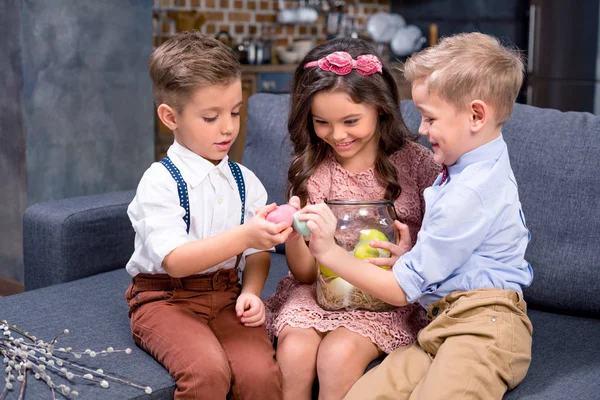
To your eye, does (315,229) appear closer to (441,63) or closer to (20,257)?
(441,63)

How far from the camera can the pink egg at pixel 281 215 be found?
1658 mm

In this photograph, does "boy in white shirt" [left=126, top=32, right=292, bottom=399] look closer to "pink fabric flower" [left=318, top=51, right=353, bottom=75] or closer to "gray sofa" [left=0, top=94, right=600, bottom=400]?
"gray sofa" [left=0, top=94, right=600, bottom=400]

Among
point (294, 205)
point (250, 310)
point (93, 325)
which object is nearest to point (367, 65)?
point (294, 205)

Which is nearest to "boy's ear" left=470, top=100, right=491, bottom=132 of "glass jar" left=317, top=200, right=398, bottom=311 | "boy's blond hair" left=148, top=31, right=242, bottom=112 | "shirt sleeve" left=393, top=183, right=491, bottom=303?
"shirt sleeve" left=393, top=183, right=491, bottom=303

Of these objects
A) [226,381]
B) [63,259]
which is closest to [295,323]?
[226,381]

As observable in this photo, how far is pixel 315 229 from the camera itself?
1.64 metres

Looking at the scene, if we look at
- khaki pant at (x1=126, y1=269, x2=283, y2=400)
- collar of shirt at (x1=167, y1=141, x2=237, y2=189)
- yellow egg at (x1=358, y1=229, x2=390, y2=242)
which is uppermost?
collar of shirt at (x1=167, y1=141, x2=237, y2=189)

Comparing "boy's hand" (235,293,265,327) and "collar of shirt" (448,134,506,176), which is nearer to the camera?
"collar of shirt" (448,134,506,176)

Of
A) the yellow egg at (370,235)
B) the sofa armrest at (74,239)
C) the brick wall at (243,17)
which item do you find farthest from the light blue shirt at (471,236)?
the brick wall at (243,17)

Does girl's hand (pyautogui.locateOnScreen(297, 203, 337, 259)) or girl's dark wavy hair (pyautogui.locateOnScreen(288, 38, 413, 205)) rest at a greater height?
girl's dark wavy hair (pyautogui.locateOnScreen(288, 38, 413, 205))

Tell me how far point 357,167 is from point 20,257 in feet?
6.74

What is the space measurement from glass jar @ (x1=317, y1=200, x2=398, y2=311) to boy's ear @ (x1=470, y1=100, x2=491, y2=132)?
0.27m

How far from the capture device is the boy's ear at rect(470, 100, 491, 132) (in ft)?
5.50

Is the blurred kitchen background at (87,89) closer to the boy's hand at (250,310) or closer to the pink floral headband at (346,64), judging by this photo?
the pink floral headband at (346,64)
